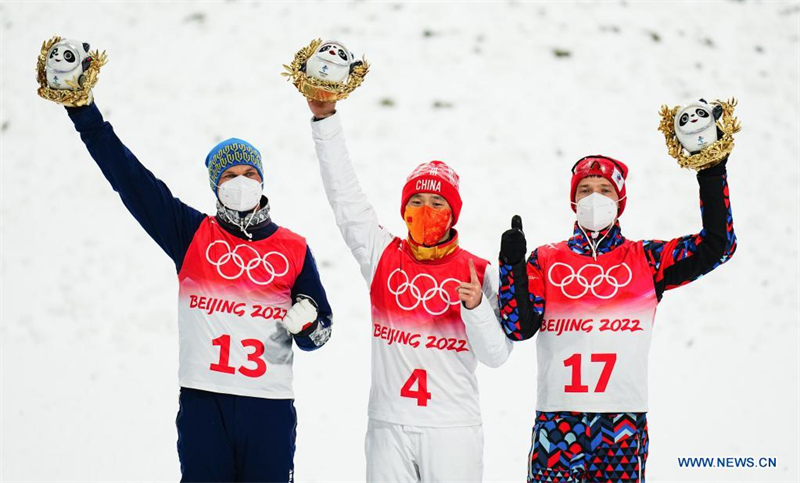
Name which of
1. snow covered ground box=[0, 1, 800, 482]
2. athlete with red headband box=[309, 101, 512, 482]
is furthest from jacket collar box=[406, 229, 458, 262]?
snow covered ground box=[0, 1, 800, 482]

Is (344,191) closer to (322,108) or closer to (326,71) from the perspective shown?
(322,108)

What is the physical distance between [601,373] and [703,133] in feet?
2.60

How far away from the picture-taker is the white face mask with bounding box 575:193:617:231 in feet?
9.95

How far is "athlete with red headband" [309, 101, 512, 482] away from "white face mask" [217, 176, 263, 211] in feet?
0.78

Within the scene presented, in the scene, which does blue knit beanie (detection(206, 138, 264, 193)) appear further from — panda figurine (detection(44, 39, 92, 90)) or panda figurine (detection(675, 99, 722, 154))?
panda figurine (detection(675, 99, 722, 154))

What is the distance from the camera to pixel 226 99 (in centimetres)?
516

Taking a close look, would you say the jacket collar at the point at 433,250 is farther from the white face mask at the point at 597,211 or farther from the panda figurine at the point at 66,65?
the panda figurine at the point at 66,65

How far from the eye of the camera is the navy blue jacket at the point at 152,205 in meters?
2.98

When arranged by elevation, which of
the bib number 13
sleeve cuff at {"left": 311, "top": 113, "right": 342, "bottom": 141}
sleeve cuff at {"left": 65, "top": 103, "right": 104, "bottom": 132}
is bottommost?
the bib number 13

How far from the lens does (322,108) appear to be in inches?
122

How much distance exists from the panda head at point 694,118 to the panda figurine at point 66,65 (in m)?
1.84

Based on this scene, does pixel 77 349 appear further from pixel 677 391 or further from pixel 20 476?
pixel 677 391

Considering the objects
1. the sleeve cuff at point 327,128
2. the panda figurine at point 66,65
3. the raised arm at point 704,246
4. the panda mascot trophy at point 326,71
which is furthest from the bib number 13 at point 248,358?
the raised arm at point 704,246

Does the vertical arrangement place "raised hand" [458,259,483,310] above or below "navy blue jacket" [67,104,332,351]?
below
